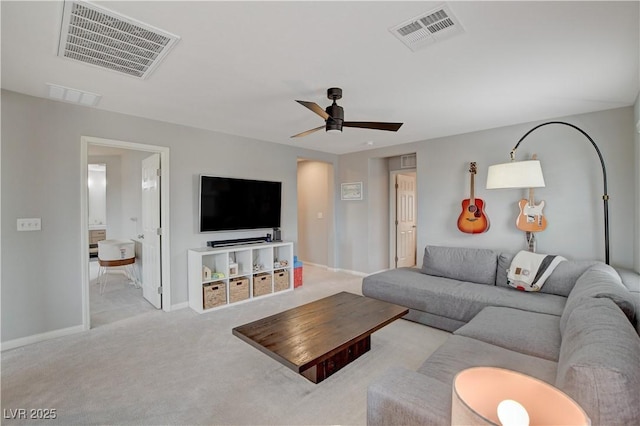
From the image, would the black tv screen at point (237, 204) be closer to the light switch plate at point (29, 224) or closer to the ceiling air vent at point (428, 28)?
the light switch plate at point (29, 224)

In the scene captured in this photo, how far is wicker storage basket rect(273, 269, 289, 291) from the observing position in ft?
15.2

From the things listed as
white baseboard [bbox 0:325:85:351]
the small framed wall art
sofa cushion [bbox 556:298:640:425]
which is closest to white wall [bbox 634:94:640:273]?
sofa cushion [bbox 556:298:640:425]

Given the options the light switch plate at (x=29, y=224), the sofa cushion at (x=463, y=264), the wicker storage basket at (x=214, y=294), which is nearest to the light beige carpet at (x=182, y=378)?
the wicker storage basket at (x=214, y=294)

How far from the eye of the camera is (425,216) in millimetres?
4793

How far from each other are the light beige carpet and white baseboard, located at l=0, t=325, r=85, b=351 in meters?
0.09

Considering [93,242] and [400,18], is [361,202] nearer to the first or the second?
[400,18]

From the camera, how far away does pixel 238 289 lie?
414cm

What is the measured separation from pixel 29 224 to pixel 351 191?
15.2ft

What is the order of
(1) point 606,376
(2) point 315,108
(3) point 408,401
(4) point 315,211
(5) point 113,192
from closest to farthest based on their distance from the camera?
(1) point 606,376 → (3) point 408,401 → (2) point 315,108 → (5) point 113,192 → (4) point 315,211

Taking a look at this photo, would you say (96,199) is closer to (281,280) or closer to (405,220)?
(281,280)

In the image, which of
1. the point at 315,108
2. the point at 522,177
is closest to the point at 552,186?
the point at 522,177

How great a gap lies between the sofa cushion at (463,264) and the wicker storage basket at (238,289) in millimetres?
2484

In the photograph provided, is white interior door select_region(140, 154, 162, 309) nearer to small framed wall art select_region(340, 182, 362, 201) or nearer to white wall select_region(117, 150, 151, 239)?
white wall select_region(117, 150, 151, 239)

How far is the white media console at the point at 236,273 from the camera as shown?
152 inches
